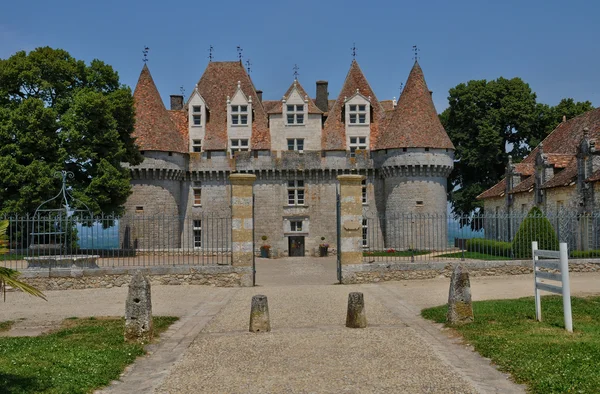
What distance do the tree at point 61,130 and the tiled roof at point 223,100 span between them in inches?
339

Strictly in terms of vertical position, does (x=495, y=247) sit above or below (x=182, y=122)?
below

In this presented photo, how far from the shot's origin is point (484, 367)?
7742 mm

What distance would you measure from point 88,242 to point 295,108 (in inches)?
925

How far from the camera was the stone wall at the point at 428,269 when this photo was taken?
18688 millimetres

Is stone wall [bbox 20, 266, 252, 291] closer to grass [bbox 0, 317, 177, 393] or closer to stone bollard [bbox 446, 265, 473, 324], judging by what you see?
grass [bbox 0, 317, 177, 393]

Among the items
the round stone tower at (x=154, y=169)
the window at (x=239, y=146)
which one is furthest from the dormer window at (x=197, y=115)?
the window at (x=239, y=146)

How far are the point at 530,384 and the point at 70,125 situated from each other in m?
28.2

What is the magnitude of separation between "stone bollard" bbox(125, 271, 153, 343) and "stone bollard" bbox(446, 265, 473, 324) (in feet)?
17.3

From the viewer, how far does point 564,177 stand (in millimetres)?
29781

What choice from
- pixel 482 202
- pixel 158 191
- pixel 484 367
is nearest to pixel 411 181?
pixel 482 202

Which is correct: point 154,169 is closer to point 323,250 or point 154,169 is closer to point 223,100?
point 223,100

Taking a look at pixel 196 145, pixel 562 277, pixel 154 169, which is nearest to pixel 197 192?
pixel 196 145

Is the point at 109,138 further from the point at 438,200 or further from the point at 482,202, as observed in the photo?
the point at 482,202

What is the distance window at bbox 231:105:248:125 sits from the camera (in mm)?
41031
